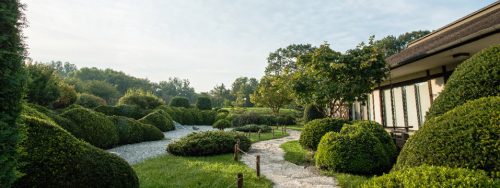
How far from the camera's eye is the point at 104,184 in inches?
186

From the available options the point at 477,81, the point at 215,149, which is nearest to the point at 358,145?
the point at 477,81

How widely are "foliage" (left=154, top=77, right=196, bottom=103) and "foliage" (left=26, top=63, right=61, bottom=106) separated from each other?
238 ft

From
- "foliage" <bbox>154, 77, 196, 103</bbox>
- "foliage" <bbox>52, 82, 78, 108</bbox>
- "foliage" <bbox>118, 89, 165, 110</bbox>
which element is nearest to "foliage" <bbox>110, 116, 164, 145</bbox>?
"foliage" <bbox>52, 82, 78, 108</bbox>

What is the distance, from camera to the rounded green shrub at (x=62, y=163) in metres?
4.40

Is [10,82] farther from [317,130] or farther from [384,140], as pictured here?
[317,130]

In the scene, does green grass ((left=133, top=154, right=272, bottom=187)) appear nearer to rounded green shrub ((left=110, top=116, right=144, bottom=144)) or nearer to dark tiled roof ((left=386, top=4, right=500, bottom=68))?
rounded green shrub ((left=110, top=116, right=144, bottom=144))

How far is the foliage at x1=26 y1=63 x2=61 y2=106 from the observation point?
15.0 meters

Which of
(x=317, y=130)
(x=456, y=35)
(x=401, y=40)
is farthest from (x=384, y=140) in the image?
(x=401, y=40)

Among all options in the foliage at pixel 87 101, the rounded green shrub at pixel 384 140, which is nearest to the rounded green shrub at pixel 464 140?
the rounded green shrub at pixel 384 140

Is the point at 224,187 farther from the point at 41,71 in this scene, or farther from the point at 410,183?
the point at 41,71

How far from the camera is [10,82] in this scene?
2.97 meters

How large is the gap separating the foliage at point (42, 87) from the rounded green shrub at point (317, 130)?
1369 centimetres

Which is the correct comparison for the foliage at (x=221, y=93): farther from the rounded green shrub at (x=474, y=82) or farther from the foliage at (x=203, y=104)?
the rounded green shrub at (x=474, y=82)

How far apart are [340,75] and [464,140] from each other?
8.75m
